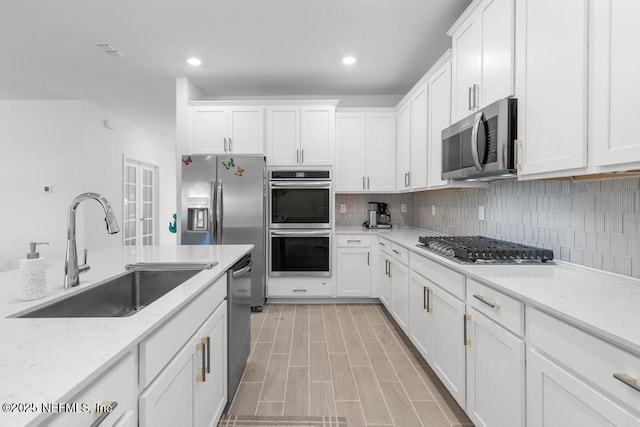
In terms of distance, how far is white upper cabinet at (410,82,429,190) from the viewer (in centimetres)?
316

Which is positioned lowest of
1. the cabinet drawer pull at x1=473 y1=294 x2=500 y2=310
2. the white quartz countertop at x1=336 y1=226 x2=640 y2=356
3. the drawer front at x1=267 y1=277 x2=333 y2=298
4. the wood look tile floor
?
the wood look tile floor

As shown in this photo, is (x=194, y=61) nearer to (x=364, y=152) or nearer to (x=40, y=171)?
(x=364, y=152)

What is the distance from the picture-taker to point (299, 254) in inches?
155

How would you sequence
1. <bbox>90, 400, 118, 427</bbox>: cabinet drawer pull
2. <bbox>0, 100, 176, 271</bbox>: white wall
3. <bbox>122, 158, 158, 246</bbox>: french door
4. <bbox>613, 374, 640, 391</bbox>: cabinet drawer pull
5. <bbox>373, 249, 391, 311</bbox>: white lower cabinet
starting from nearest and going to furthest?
<bbox>90, 400, 118, 427</bbox>: cabinet drawer pull → <bbox>613, 374, 640, 391</bbox>: cabinet drawer pull → <bbox>373, 249, 391, 311</bbox>: white lower cabinet → <bbox>0, 100, 176, 271</bbox>: white wall → <bbox>122, 158, 158, 246</bbox>: french door

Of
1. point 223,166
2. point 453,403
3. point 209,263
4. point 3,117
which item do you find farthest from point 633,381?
point 3,117

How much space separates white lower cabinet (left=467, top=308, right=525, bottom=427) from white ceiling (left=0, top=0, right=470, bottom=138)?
2332 mm

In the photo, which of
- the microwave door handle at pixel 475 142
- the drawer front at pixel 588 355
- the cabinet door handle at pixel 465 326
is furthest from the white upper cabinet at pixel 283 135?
the drawer front at pixel 588 355

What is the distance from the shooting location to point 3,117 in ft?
16.2

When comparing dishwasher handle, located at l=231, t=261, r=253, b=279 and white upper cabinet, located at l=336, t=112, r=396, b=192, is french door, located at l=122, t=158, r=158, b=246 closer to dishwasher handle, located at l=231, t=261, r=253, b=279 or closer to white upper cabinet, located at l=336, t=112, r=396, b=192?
white upper cabinet, located at l=336, t=112, r=396, b=192

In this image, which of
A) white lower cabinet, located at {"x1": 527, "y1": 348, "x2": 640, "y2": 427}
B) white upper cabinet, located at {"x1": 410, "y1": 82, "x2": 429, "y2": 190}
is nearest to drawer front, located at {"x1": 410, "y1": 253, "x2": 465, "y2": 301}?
white lower cabinet, located at {"x1": 527, "y1": 348, "x2": 640, "y2": 427}

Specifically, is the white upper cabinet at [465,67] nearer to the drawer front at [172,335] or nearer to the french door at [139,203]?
the drawer front at [172,335]

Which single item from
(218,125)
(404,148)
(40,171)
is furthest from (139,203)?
(404,148)

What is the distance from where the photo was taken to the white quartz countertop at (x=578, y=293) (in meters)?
0.92

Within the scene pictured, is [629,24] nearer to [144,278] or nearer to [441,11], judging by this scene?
[441,11]
